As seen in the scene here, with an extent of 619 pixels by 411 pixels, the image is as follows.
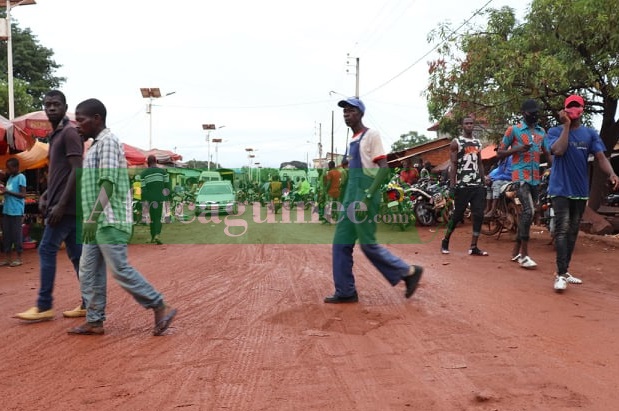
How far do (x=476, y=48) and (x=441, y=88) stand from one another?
1445 mm

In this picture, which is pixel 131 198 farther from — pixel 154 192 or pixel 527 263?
pixel 154 192

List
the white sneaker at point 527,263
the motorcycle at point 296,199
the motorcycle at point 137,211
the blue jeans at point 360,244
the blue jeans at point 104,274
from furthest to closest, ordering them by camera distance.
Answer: the motorcycle at point 296,199, the motorcycle at point 137,211, the white sneaker at point 527,263, the blue jeans at point 360,244, the blue jeans at point 104,274

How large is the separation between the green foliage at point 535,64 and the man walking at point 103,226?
26.1 feet

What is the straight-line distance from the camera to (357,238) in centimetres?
486

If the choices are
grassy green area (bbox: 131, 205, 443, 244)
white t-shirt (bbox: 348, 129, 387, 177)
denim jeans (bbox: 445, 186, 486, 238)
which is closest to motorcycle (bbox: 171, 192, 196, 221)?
grassy green area (bbox: 131, 205, 443, 244)

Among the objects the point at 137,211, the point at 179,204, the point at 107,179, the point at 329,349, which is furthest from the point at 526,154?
the point at 179,204

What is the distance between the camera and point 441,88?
1205cm

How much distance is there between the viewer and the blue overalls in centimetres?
473

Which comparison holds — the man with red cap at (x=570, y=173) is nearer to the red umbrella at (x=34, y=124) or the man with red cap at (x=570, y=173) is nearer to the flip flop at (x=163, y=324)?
the flip flop at (x=163, y=324)

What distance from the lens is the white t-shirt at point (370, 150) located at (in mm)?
4793

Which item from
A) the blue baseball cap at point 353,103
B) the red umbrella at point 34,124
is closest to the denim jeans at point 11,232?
the red umbrella at point 34,124

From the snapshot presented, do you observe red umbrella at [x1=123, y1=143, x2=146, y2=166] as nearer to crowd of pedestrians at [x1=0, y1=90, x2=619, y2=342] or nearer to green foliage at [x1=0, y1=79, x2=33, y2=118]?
crowd of pedestrians at [x1=0, y1=90, x2=619, y2=342]

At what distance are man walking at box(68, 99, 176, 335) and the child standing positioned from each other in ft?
17.1

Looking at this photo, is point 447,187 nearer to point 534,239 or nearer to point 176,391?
point 534,239
